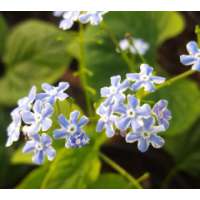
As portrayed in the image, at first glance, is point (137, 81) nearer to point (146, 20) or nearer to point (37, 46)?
point (146, 20)

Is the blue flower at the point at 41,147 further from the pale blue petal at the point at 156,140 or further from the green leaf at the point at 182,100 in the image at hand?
→ the green leaf at the point at 182,100

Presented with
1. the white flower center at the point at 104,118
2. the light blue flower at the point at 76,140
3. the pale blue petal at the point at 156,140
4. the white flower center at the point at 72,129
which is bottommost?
the pale blue petal at the point at 156,140

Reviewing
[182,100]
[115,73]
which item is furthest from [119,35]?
[182,100]

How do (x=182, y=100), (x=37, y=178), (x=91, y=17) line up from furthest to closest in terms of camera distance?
(x=182, y=100) < (x=37, y=178) < (x=91, y=17)

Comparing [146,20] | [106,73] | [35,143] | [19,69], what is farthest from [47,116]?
[19,69]

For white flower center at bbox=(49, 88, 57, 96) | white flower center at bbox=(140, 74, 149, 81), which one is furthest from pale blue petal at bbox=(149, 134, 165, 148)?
white flower center at bbox=(49, 88, 57, 96)

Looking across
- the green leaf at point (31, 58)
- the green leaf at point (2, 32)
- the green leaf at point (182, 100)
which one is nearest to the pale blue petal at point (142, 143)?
the green leaf at point (182, 100)

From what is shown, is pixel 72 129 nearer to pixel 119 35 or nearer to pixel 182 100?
pixel 182 100
